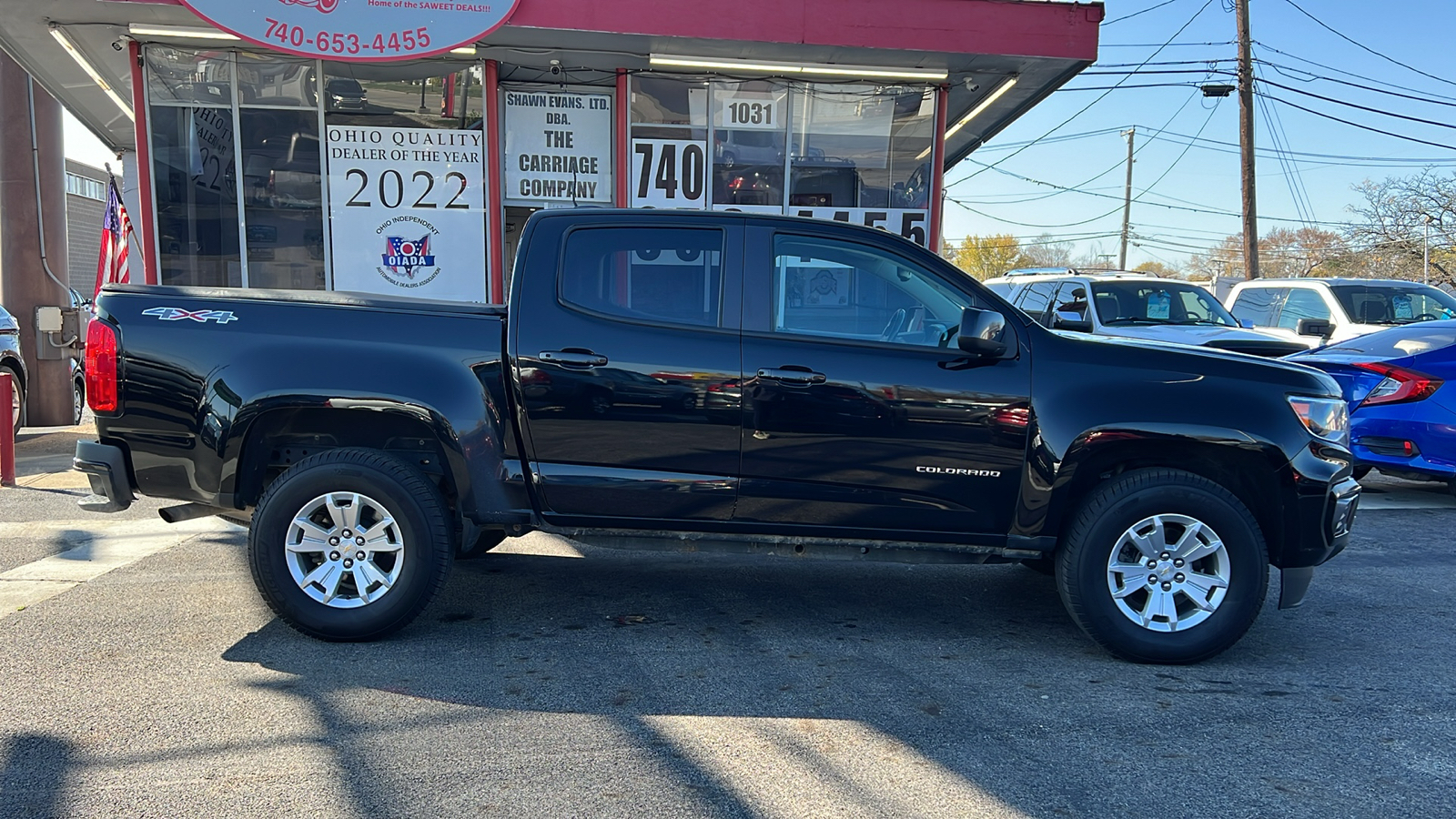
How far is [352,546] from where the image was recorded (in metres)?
4.72

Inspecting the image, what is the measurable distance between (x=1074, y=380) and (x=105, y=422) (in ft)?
14.4

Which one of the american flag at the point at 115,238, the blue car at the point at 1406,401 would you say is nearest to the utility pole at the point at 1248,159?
the blue car at the point at 1406,401

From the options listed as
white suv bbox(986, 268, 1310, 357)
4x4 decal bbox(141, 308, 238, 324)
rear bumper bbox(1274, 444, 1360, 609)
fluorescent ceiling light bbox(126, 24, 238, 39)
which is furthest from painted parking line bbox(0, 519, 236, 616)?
white suv bbox(986, 268, 1310, 357)

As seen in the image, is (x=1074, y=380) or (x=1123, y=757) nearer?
(x=1123, y=757)

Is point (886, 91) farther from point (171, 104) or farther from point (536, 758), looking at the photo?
point (536, 758)

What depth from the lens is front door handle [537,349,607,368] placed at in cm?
473

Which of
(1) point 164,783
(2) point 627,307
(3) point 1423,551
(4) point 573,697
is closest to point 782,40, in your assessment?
(2) point 627,307

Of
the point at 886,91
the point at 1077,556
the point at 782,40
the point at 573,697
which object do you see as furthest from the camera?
the point at 886,91

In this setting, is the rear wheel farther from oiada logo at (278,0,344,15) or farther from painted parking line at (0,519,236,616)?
painted parking line at (0,519,236,616)

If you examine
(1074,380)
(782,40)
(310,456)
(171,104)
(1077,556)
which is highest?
(782,40)

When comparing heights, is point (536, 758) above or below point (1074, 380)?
below

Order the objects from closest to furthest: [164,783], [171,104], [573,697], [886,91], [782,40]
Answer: [164,783], [573,697], [782,40], [171,104], [886,91]

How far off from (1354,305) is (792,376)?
10575mm

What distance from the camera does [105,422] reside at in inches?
186
